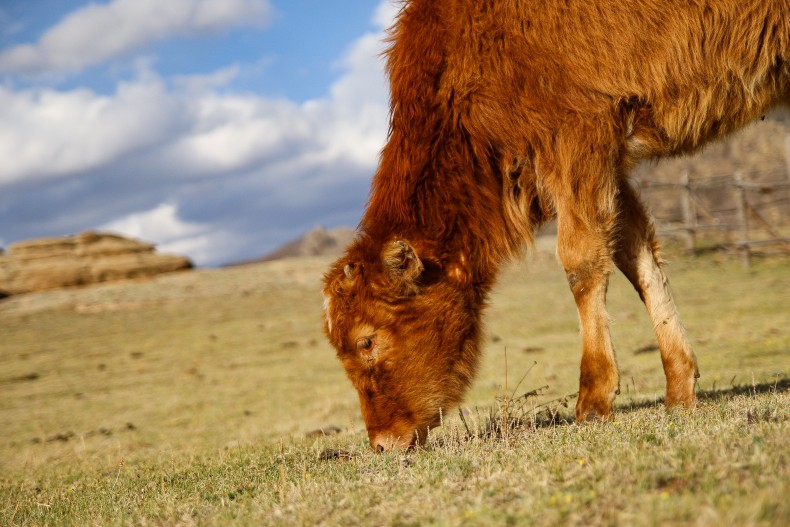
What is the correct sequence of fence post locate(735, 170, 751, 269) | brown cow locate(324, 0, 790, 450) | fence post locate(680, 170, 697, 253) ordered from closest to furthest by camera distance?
brown cow locate(324, 0, 790, 450)
fence post locate(735, 170, 751, 269)
fence post locate(680, 170, 697, 253)

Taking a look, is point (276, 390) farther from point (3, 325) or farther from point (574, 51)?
point (3, 325)

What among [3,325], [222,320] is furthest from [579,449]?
[3,325]

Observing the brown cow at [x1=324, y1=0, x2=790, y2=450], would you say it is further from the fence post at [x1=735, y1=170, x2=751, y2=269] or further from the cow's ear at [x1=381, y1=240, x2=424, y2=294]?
the fence post at [x1=735, y1=170, x2=751, y2=269]

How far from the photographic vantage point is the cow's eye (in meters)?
4.89

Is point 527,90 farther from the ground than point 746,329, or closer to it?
farther from the ground

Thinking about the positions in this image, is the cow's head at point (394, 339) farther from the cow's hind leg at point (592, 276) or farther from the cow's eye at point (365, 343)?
the cow's hind leg at point (592, 276)

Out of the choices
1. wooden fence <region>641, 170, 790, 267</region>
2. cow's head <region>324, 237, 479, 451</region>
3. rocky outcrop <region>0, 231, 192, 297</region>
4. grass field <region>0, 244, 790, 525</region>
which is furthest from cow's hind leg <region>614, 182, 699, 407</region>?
rocky outcrop <region>0, 231, 192, 297</region>

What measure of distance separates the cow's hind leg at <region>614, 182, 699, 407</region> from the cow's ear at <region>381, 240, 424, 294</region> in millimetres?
1385

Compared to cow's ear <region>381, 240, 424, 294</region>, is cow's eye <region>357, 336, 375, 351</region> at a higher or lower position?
lower

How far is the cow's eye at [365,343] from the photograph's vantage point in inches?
193

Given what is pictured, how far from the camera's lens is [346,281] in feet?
16.1

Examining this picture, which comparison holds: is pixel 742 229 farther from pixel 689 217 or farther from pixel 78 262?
pixel 78 262

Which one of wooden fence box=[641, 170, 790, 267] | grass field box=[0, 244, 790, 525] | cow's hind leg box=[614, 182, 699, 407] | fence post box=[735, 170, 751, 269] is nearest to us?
grass field box=[0, 244, 790, 525]

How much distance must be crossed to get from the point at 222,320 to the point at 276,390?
40.1 feet
